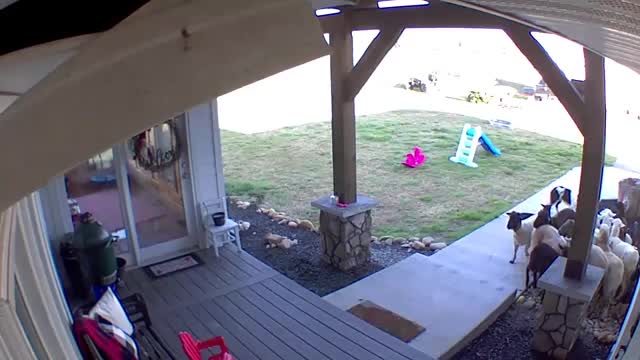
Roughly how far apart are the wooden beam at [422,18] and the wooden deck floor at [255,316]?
2.65 metres

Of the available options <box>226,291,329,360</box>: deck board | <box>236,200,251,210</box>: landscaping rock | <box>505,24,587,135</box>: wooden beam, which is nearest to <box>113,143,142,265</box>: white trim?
<box>226,291,329,360</box>: deck board

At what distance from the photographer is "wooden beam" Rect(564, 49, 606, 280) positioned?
349 centimetres

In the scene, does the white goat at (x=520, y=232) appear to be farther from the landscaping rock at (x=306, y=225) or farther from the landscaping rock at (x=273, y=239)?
the landscaping rock at (x=273, y=239)

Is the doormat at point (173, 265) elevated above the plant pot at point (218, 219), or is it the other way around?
the plant pot at point (218, 219)

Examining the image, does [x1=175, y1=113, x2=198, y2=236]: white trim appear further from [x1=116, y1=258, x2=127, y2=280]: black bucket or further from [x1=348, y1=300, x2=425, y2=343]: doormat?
[x1=348, y1=300, x2=425, y2=343]: doormat

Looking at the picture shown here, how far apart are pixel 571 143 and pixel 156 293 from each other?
1135 centimetres

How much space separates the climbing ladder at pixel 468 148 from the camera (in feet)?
35.0

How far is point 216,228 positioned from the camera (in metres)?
5.68

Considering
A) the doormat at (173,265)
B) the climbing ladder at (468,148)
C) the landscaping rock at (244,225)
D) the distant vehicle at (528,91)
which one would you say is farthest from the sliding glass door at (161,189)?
the distant vehicle at (528,91)

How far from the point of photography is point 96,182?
5168mm

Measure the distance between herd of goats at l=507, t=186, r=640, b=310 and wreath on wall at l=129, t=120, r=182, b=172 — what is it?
419 cm

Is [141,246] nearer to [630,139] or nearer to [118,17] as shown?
[118,17]

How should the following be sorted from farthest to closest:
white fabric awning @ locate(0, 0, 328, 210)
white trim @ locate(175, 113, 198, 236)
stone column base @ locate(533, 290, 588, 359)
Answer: white trim @ locate(175, 113, 198, 236)
stone column base @ locate(533, 290, 588, 359)
white fabric awning @ locate(0, 0, 328, 210)

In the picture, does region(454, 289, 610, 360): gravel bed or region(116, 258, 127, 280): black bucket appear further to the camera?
region(116, 258, 127, 280): black bucket
